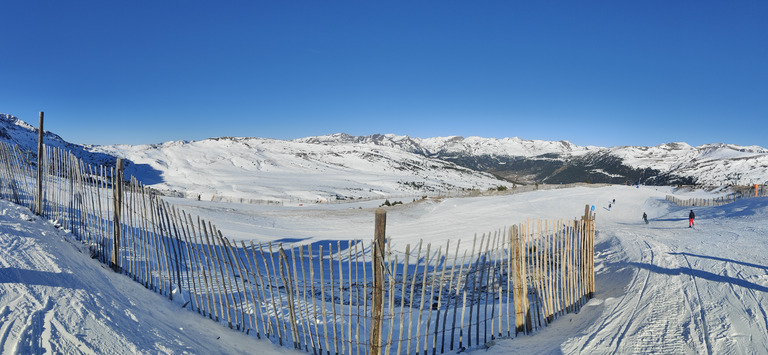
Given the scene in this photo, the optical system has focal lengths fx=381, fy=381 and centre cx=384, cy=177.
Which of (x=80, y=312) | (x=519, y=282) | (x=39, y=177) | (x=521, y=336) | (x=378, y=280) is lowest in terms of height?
(x=521, y=336)

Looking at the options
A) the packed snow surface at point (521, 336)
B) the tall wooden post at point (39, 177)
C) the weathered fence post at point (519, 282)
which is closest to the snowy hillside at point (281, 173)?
the tall wooden post at point (39, 177)

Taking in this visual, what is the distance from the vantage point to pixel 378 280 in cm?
511

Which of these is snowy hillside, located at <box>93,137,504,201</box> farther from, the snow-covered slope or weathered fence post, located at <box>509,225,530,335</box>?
weathered fence post, located at <box>509,225,530,335</box>

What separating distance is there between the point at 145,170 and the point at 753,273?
108 meters

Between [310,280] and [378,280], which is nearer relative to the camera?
[378,280]

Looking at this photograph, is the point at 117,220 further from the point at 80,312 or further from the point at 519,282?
the point at 519,282

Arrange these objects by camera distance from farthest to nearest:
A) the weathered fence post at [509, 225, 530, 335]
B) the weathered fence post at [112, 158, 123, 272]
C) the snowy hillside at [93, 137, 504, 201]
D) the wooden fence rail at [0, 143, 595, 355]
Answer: the snowy hillside at [93, 137, 504, 201], the weathered fence post at [112, 158, 123, 272], the weathered fence post at [509, 225, 530, 335], the wooden fence rail at [0, 143, 595, 355]

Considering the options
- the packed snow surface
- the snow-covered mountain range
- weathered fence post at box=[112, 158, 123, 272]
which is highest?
the snow-covered mountain range

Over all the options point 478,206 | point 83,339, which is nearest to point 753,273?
point 83,339

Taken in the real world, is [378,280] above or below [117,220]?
below

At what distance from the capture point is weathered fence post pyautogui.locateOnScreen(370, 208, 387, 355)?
4977 mm

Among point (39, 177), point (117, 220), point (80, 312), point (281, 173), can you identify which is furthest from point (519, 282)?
point (281, 173)

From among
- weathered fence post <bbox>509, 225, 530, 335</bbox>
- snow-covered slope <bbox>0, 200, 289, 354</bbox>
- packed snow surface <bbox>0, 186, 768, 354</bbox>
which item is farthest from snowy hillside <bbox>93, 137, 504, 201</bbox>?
weathered fence post <bbox>509, 225, 530, 335</bbox>

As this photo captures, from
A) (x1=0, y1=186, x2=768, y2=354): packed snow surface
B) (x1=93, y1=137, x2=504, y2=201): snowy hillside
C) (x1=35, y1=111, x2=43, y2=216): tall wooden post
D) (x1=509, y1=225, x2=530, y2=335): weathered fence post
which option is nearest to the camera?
(x1=0, y1=186, x2=768, y2=354): packed snow surface
